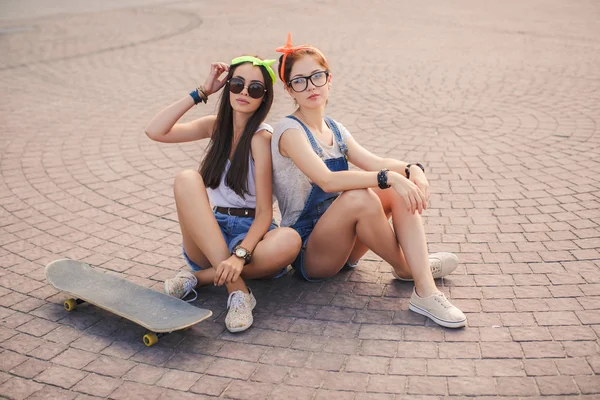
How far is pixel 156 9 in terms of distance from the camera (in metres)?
16.3

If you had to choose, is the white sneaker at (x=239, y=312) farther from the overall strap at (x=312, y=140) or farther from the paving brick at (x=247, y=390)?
the overall strap at (x=312, y=140)

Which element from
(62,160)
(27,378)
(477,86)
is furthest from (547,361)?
(477,86)

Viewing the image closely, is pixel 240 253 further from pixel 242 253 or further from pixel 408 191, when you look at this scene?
pixel 408 191

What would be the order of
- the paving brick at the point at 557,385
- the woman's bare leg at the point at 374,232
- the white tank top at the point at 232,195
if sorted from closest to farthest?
the paving brick at the point at 557,385, the woman's bare leg at the point at 374,232, the white tank top at the point at 232,195

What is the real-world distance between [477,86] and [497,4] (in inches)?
346

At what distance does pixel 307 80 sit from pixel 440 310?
1.47m

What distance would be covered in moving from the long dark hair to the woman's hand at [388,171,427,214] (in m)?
0.86

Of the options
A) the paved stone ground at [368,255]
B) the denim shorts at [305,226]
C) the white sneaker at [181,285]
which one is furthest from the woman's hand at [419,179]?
the white sneaker at [181,285]

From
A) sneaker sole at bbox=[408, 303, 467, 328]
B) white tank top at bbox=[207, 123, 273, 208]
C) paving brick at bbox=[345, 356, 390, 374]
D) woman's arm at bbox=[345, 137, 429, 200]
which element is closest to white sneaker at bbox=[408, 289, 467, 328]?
sneaker sole at bbox=[408, 303, 467, 328]

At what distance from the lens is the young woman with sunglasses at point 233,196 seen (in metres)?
3.59

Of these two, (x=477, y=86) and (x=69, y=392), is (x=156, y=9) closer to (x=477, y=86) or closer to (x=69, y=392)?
(x=477, y=86)

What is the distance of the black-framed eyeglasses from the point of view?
364cm

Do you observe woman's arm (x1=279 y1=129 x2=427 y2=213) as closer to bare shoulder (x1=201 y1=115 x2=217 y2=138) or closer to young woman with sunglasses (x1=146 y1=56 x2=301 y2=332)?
young woman with sunglasses (x1=146 y1=56 x2=301 y2=332)

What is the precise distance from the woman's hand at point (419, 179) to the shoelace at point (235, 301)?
45.6 inches
